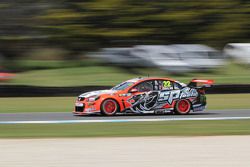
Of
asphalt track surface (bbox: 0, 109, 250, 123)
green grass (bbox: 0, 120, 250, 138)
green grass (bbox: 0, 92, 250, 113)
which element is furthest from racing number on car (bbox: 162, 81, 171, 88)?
green grass (bbox: 0, 92, 250, 113)

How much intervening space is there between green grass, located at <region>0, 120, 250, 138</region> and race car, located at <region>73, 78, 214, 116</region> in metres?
1.81

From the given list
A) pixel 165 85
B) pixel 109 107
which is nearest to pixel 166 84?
pixel 165 85

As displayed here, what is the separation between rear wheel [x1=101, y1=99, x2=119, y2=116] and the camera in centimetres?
1608

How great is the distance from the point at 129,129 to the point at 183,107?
3.84 m

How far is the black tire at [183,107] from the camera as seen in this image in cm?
1648

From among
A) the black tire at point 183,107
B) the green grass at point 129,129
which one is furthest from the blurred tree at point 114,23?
the green grass at point 129,129

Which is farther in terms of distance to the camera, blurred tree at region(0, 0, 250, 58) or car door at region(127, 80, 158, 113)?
blurred tree at region(0, 0, 250, 58)

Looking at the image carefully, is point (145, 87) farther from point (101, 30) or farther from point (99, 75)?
point (101, 30)

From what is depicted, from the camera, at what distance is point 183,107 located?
16562mm

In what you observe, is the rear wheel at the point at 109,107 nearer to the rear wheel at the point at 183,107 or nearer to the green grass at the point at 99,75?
the rear wheel at the point at 183,107

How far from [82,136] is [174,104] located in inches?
206

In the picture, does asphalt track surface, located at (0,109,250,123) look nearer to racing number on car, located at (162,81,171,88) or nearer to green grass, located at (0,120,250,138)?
racing number on car, located at (162,81,171,88)

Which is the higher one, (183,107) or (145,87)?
(145,87)

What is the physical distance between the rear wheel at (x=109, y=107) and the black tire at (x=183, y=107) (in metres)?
1.77
